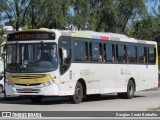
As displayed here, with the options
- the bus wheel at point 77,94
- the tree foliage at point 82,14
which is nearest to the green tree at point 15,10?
the tree foliage at point 82,14

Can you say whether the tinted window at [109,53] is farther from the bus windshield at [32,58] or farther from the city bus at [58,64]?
the bus windshield at [32,58]

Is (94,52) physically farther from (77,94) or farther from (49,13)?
(49,13)

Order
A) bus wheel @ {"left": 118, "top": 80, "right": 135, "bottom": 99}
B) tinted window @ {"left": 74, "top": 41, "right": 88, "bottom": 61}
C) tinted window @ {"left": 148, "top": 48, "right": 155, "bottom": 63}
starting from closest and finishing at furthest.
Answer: tinted window @ {"left": 74, "top": 41, "right": 88, "bottom": 61}, bus wheel @ {"left": 118, "top": 80, "right": 135, "bottom": 99}, tinted window @ {"left": 148, "top": 48, "right": 155, "bottom": 63}

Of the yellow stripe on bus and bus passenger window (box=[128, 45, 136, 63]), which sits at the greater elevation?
bus passenger window (box=[128, 45, 136, 63])

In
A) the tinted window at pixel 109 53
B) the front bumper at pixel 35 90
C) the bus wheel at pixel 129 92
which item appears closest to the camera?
the front bumper at pixel 35 90

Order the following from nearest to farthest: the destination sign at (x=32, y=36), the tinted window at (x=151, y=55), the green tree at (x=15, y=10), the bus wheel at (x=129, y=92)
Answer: the destination sign at (x=32, y=36) → the bus wheel at (x=129, y=92) → the tinted window at (x=151, y=55) → the green tree at (x=15, y=10)

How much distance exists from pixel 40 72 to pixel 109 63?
16.0 feet

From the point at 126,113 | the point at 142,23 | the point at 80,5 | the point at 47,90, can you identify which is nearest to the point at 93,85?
the point at 47,90

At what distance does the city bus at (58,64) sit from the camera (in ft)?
69.2

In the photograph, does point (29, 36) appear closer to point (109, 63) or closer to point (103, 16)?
point (109, 63)

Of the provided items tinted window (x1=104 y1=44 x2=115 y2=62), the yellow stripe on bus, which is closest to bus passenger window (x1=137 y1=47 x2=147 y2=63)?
tinted window (x1=104 y1=44 x2=115 y2=62)

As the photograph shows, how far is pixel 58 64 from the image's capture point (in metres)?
21.1

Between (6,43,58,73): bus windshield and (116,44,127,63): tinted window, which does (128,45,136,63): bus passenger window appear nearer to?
(116,44,127,63): tinted window

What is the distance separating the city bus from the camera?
69.2 ft
